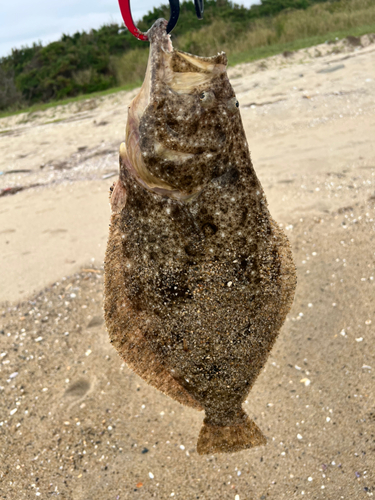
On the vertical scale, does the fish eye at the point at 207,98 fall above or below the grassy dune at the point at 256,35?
below

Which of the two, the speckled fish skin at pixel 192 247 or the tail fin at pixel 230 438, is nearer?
the speckled fish skin at pixel 192 247

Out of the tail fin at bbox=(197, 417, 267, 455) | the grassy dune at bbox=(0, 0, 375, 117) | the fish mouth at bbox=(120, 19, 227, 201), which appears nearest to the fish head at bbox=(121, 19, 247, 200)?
the fish mouth at bbox=(120, 19, 227, 201)

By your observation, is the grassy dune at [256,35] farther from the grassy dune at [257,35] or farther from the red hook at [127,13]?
the red hook at [127,13]

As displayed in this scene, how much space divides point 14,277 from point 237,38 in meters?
16.4

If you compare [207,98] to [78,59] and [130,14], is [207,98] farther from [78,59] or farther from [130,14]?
[78,59]

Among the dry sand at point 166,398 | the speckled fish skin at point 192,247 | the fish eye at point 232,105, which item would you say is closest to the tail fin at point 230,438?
the speckled fish skin at point 192,247

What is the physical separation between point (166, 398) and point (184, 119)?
2.89 m

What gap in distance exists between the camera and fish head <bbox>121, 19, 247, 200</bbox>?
4.81 ft

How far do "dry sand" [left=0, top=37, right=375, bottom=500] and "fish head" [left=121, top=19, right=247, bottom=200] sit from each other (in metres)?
2.59

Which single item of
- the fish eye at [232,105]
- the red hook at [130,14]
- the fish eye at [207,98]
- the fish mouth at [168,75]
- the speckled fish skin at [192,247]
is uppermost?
the red hook at [130,14]

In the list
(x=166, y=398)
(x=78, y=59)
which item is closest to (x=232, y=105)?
(x=166, y=398)

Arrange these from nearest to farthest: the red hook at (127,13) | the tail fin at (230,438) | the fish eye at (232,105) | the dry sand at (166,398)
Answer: the red hook at (127,13) < the fish eye at (232,105) < the tail fin at (230,438) < the dry sand at (166,398)

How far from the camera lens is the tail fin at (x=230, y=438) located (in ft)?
7.33

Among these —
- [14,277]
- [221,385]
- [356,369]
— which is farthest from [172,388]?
[14,277]
